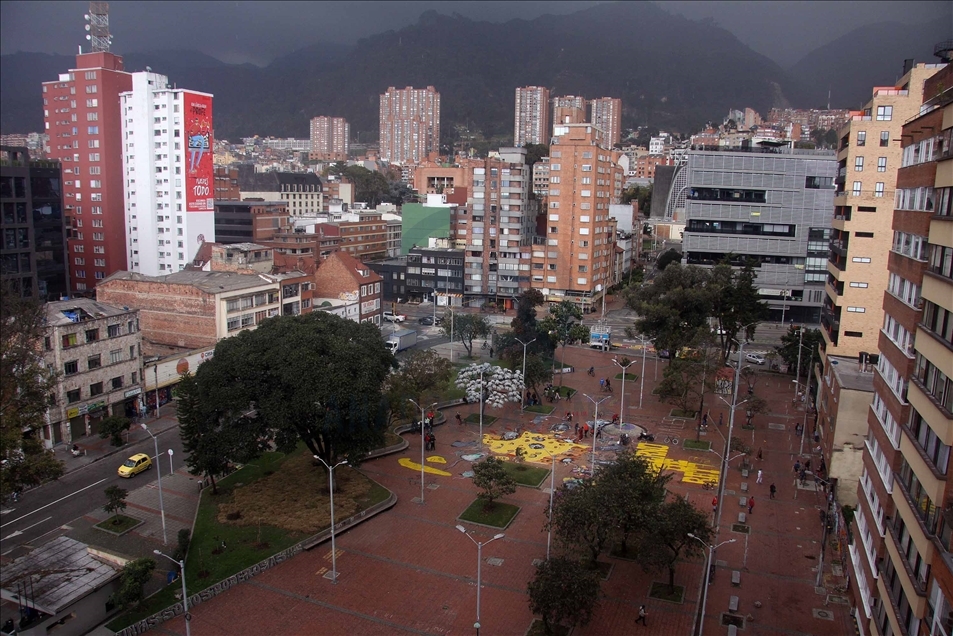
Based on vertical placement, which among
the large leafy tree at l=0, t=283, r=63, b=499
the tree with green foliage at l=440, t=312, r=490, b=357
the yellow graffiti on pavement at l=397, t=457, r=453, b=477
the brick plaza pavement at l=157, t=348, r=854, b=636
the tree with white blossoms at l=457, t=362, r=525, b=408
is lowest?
the brick plaza pavement at l=157, t=348, r=854, b=636

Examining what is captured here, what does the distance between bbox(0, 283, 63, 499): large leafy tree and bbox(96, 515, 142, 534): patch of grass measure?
8967 millimetres

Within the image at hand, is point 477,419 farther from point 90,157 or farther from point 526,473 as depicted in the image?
point 90,157

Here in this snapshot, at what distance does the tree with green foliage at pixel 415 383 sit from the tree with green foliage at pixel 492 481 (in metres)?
9.25

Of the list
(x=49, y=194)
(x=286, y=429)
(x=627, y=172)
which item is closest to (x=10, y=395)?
(x=286, y=429)

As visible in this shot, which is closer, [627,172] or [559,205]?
[559,205]

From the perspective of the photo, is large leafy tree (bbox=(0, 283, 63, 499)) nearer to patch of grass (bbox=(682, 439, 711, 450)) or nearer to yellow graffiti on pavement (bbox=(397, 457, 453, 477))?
yellow graffiti on pavement (bbox=(397, 457, 453, 477))

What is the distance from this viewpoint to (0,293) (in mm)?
23516

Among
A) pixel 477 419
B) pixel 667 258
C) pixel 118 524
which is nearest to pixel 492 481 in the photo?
pixel 477 419

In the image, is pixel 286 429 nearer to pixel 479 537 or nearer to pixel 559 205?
pixel 479 537

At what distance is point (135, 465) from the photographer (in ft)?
120

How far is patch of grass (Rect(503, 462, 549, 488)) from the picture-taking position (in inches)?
1446

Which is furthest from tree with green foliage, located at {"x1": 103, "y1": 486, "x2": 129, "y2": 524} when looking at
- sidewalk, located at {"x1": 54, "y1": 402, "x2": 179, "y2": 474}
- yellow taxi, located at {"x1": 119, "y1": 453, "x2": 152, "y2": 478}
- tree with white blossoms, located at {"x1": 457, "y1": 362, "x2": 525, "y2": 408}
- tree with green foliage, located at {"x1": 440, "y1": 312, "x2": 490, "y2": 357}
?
tree with green foliage, located at {"x1": 440, "y1": 312, "x2": 490, "y2": 357}

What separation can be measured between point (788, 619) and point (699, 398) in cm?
2407

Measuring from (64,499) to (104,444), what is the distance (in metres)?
7.47
